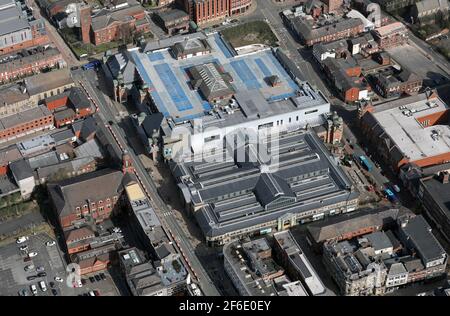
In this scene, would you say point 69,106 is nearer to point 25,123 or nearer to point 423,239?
point 25,123

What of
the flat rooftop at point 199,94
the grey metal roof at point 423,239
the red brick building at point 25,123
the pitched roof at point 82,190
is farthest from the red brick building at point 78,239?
the grey metal roof at point 423,239

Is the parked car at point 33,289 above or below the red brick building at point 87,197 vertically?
below

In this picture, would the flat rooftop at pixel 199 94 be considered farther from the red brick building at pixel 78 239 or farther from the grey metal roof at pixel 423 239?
the grey metal roof at pixel 423 239

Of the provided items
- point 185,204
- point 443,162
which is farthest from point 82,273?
point 443,162

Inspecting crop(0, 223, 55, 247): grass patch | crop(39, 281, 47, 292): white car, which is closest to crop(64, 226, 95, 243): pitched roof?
crop(0, 223, 55, 247): grass patch

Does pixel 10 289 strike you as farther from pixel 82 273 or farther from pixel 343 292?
pixel 343 292

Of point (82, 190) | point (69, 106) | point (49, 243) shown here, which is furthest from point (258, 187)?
point (69, 106)
